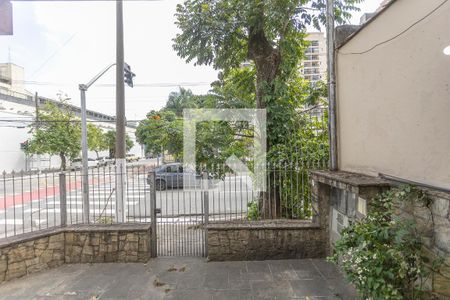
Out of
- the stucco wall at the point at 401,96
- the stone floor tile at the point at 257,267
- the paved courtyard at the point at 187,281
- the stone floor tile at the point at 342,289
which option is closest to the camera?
the stucco wall at the point at 401,96

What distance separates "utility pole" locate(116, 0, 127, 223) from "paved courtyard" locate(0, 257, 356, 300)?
151 centimetres

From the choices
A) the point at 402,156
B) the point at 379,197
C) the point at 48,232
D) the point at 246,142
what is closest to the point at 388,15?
the point at 402,156

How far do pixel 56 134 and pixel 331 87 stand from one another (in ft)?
68.2

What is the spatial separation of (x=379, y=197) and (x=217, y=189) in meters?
4.23

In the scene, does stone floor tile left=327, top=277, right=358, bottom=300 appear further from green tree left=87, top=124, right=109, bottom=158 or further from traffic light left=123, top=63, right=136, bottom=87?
green tree left=87, top=124, right=109, bottom=158

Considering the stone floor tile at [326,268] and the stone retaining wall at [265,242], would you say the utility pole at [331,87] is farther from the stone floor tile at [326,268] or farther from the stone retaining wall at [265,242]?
the stone floor tile at [326,268]

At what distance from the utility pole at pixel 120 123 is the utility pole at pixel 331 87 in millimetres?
4068

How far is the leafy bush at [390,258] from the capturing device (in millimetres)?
2258

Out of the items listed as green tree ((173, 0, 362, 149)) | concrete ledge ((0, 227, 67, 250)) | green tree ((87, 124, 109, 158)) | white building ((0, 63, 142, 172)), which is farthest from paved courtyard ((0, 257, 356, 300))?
green tree ((87, 124, 109, 158))

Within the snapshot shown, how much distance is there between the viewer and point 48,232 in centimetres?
431

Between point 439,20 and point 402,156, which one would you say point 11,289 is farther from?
→ point 439,20

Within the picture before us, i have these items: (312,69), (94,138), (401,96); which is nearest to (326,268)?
(401,96)

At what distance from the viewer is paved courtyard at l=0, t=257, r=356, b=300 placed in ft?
11.2

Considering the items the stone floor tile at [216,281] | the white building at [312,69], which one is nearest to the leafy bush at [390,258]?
the stone floor tile at [216,281]
